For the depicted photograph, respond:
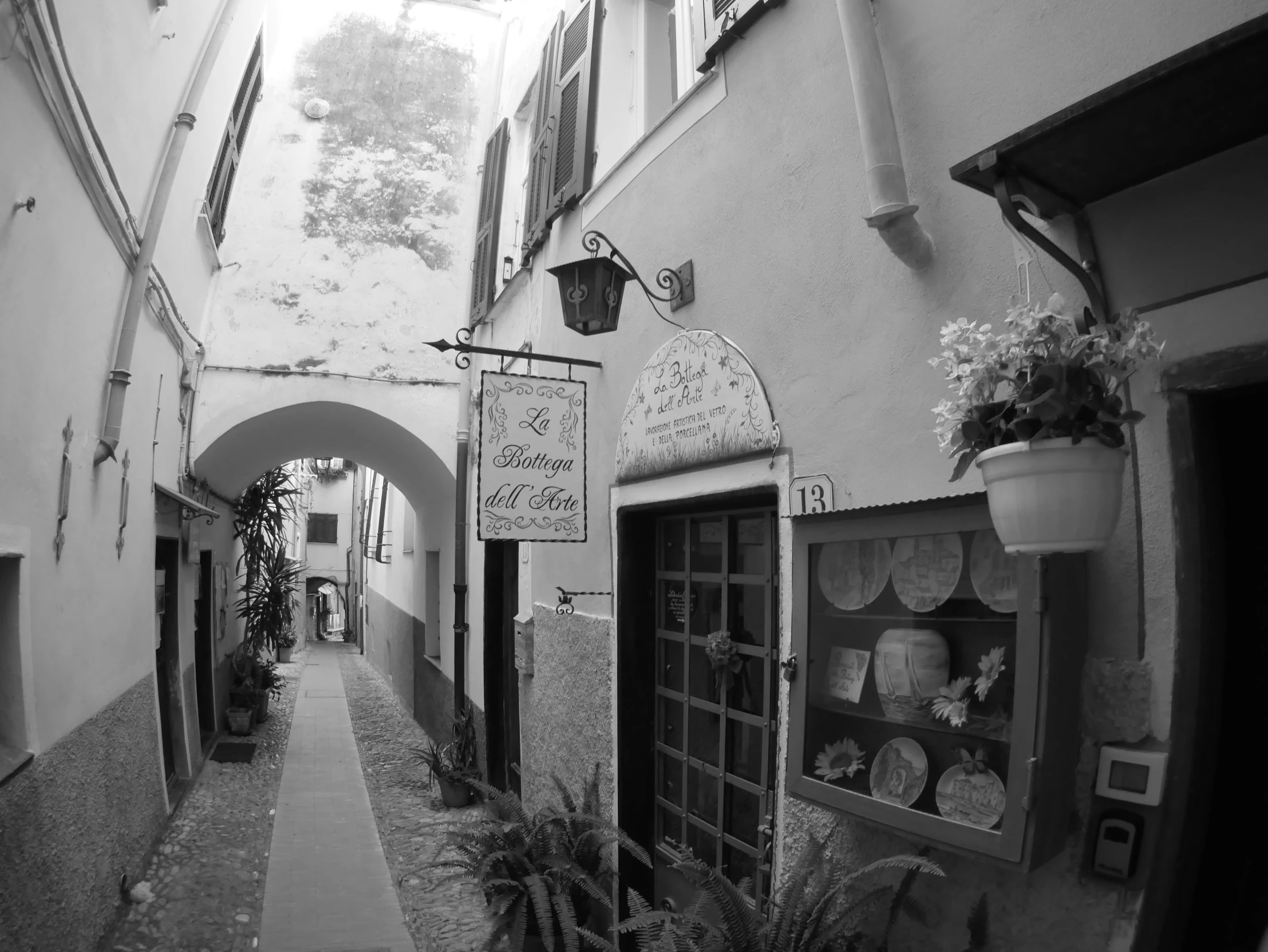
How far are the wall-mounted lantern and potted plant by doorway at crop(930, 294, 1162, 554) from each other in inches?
91.6

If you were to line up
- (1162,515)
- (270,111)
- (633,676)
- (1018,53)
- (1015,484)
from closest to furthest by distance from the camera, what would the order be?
(1015,484)
(1162,515)
(1018,53)
(633,676)
(270,111)

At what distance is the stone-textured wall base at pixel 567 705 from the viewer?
4621mm

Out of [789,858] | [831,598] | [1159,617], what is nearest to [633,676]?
[789,858]

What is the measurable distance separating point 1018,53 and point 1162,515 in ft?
4.11

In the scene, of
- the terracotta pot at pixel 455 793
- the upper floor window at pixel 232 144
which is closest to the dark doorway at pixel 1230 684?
the terracotta pot at pixel 455 793

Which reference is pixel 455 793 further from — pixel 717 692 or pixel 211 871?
pixel 717 692

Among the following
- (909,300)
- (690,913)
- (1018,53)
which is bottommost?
(690,913)

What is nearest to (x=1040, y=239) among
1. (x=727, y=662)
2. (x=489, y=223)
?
(x=727, y=662)

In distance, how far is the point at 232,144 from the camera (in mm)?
8180

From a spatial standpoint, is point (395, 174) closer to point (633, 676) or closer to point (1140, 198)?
point (633, 676)

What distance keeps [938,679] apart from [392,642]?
14.5 m

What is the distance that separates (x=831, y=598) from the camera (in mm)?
2789

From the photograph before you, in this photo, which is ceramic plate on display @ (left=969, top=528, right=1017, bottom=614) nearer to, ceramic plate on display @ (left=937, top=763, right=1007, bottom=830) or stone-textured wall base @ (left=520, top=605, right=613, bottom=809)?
ceramic plate on display @ (left=937, top=763, right=1007, bottom=830)

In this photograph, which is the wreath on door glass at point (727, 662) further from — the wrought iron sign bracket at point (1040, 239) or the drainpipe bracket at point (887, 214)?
the wrought iron sign bracket at point (1040, 239)
